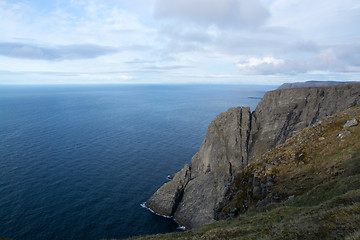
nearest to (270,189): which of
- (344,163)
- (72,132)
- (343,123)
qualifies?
(344,163)

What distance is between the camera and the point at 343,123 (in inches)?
1551

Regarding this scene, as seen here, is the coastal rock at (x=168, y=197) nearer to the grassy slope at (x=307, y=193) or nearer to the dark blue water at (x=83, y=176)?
the dark blue water at (x=83, y=176)

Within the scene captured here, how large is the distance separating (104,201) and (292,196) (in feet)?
178

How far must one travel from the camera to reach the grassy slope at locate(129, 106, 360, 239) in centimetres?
1530

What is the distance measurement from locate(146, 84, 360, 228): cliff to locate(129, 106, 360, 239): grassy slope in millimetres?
27501

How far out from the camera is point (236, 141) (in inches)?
3019

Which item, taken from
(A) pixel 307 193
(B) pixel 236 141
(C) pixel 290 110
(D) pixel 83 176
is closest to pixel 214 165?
(B) pixel 236 141

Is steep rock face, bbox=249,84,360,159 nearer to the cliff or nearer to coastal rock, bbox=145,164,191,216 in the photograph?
the cliff

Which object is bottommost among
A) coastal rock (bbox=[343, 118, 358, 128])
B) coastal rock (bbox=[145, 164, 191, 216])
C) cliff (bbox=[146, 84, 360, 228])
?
coastal rock (bbox=[145, 164, 191, 216])

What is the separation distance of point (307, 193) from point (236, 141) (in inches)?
1921

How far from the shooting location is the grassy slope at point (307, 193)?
1530cm

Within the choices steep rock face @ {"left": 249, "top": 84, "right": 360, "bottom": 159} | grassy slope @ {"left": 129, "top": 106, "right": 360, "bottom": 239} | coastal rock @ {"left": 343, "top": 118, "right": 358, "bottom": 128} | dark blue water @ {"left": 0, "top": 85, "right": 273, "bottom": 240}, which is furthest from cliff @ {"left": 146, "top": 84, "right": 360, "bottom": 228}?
coastal rock @ {"left": 343, "top": 118, "right": 358, "bottom": 128}

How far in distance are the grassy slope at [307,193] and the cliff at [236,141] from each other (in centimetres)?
2750

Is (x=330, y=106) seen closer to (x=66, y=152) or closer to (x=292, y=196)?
(x=292, y=196)
